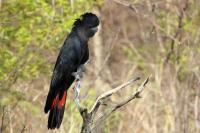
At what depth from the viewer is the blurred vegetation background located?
8172mm

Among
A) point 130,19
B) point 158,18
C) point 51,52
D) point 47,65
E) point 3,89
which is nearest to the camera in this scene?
point 3,89

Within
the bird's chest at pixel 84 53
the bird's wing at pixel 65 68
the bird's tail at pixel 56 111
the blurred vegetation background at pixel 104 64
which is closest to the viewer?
the bird's tail at pixel 56 111

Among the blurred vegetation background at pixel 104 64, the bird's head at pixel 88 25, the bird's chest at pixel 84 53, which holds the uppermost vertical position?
the bird's head at pixel 88 25

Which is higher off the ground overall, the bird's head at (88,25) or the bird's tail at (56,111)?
the bird's head at (88,25)

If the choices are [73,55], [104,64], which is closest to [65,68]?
[73,55]

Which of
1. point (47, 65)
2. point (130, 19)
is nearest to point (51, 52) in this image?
point (47, 65)

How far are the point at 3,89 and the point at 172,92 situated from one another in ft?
8.72

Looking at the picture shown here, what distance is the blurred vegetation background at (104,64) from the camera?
817 centimetres

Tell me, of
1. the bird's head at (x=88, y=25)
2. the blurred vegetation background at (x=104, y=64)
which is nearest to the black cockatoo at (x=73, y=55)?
the bird's head at (x=88, y=25)

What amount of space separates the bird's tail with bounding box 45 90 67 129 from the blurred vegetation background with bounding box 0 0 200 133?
622 mm

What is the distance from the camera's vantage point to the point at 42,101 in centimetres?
993

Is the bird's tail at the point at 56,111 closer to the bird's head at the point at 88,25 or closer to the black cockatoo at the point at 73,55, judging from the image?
the black cockatoo at the point at 73,55

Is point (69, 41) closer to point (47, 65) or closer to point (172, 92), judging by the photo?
point (47, 65)

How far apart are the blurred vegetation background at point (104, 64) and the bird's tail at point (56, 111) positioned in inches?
24.5
